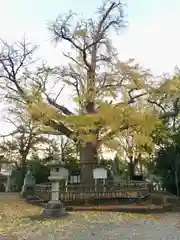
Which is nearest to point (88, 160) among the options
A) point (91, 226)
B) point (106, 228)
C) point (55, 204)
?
point (55, 204)

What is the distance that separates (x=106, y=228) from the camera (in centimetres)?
856

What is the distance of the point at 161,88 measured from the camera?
17.5 metres

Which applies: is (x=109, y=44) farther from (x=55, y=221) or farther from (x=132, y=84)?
(x=55, y=221)

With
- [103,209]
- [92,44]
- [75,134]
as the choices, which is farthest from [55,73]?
[103,209]

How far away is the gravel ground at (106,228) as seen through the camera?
24.9 ft

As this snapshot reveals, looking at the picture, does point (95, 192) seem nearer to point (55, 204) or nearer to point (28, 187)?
point (55, 204)

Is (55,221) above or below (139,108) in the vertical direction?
below

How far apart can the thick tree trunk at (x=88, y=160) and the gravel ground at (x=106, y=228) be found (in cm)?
701

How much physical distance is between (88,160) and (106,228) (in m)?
9.76

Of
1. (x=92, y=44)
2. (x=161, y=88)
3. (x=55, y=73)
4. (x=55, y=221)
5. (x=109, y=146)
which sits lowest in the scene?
(x=55, y=221)

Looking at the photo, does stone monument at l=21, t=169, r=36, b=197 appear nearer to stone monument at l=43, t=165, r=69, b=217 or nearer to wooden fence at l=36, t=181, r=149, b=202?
wooden fence at l=36, t=181, r=149, b=202

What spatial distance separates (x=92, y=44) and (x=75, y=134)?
17.0 ft

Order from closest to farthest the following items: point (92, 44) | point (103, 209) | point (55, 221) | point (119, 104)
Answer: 1. point (55, 221)
2. point (103, 209)
3. point (119, 104)
4. point (92, 44)

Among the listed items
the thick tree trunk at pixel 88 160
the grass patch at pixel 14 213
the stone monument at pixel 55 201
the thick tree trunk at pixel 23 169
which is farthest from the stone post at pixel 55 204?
the thick tree trunk at pixel 23 169
